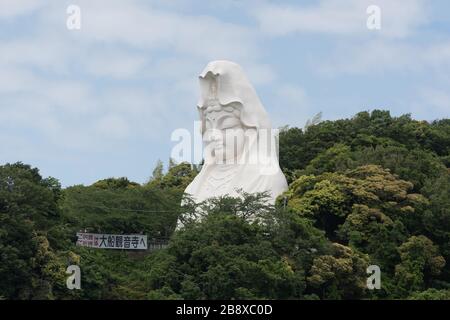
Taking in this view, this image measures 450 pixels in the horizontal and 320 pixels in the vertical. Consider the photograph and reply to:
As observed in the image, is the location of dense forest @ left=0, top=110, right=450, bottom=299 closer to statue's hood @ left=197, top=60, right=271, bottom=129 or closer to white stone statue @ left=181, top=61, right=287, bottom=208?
white stone statue @ left=181, top=61, right=287, bottom=208

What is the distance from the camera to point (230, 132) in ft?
117

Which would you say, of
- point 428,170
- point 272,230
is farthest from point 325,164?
point 272,230

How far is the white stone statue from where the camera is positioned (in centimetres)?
3553

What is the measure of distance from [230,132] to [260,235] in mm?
6527

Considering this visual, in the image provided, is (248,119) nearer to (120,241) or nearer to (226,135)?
(226,135)

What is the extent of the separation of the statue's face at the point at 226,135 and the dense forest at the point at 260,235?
173 cm

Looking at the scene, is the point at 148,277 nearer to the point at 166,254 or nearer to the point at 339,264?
the point at 166,254

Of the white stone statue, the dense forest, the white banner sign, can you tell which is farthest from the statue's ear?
the white banner sign

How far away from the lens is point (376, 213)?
31.9 meters

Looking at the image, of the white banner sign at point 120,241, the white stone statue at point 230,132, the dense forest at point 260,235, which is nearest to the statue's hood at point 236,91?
the white stone statue at point 230,132

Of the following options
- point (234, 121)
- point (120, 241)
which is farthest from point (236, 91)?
point (120, 241)

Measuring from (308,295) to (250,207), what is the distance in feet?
12.2

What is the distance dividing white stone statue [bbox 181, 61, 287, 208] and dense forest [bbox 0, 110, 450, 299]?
3.86 ft
